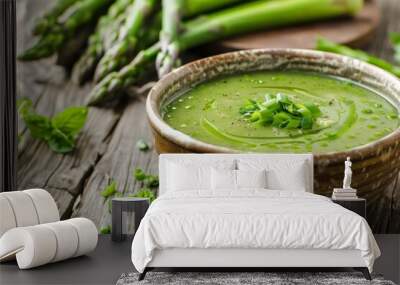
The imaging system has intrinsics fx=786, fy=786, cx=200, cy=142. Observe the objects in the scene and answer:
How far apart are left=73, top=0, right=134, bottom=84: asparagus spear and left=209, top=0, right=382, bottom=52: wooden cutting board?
2.43 ft

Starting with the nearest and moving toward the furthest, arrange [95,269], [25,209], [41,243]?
[41,243] → [95,269] → [25,209]

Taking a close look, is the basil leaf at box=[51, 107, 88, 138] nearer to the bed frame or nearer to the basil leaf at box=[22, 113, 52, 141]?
the basil leaf at box=[22, 113, 52, 141]

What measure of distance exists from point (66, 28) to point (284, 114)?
1819mm

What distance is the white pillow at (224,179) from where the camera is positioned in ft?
16.4

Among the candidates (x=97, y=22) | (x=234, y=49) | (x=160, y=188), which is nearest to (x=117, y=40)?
(x=97, y=22)

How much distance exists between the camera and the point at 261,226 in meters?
4.08

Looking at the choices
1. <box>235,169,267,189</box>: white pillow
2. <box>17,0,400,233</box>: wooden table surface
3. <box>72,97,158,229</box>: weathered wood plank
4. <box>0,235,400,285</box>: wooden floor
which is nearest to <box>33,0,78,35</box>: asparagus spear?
<box>17,0,400,233</box>: wooden table surface

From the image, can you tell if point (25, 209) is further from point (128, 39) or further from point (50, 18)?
point (50, 18)

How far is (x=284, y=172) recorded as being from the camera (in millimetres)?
5074

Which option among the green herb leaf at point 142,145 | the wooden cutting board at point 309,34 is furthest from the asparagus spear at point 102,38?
the wooden cutting board at point 309,34

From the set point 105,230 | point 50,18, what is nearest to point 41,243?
point 105,230

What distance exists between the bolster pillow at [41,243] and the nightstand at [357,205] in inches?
65.1

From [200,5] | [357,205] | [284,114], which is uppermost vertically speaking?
[200,5]

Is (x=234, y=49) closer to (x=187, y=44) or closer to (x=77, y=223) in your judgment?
(x=187, y=44)
